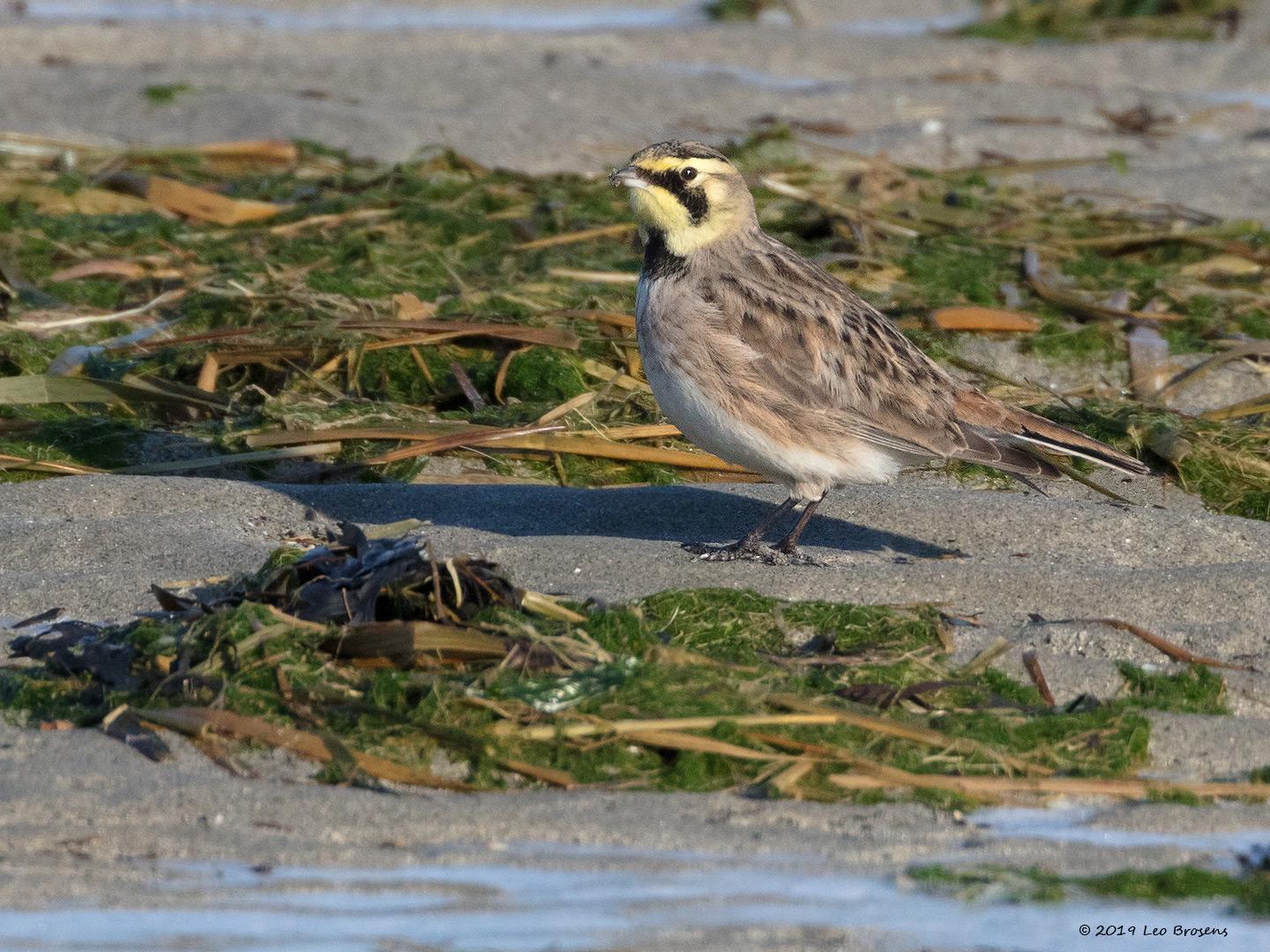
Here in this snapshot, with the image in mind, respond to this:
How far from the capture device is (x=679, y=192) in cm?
728

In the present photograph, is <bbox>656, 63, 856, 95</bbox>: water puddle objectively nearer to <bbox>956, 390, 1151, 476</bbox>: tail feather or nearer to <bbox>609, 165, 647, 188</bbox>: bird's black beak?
<bbox>609, 165, 647, 188</bbox>: bird's black beak

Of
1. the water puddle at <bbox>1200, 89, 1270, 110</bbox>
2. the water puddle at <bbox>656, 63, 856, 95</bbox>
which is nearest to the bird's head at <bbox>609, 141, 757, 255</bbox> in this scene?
the water puddle at <bbox>656, 63, 856, 95</bbox>

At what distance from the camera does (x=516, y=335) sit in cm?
914

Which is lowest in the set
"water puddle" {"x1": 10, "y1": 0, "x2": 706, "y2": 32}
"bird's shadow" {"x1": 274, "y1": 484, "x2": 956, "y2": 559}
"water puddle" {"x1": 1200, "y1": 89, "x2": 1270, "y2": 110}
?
"bird's shadow" {"x1": 274, "y1": 484, "x2": 956, "y2": 559}

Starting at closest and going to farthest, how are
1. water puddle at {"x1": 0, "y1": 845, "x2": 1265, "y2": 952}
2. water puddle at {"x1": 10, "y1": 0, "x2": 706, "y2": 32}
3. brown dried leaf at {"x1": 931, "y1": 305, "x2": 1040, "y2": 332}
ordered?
water puddle at {"x1": 0, "y1": 845, "x2": 1265, "y2": 952} < brown dried leaf at {"x1": 931, "y1": 305, "x2": 1040, "y2": 332} < water puddle at {"x1": 10, "y1": 0, "x2": 706, "y2": 32}

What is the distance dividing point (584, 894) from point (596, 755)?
31.5 inches

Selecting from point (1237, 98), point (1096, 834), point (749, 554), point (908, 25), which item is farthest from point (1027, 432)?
point (908, 25)

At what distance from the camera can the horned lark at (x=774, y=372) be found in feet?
23.0

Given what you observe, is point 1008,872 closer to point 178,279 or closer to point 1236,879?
point 1236,879

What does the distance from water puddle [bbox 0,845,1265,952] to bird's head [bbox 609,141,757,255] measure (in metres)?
3.42

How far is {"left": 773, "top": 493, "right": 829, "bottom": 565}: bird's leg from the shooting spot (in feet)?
22.7

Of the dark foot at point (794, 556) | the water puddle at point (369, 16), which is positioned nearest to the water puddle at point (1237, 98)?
the water puddle at point (369, 16)

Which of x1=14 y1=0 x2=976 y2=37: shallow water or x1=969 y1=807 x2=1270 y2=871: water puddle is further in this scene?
x1=14 y1=0 x2=976 y2=37: shallow water

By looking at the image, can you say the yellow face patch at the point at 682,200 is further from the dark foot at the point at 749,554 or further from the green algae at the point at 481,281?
the green algae at the point at 481,281
